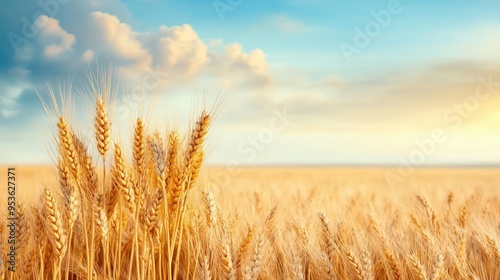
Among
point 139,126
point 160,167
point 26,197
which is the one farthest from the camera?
point 26,197

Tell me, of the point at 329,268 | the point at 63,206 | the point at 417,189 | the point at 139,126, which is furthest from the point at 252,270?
the point at 417,189

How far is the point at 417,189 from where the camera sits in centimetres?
416

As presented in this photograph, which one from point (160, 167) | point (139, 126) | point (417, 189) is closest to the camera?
point (160, 167)

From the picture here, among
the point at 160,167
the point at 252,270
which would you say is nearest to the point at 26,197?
the point at 160,167

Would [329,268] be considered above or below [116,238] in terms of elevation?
below

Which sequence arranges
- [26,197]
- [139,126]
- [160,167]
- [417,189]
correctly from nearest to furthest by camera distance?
[160,167]
[139,126]
[26,197]
[417,189]

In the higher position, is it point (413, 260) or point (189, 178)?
point (189, 178)

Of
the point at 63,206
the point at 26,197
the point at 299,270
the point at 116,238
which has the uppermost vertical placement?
the point at 26,197

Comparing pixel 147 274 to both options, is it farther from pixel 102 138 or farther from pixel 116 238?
pixel 102 138

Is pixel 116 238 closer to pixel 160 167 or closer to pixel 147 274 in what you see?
pixel 147 274

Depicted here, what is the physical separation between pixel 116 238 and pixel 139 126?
664mm

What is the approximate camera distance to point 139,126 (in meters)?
2.43

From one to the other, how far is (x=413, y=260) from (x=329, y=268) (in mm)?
446

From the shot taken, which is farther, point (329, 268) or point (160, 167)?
point (329, 268)
